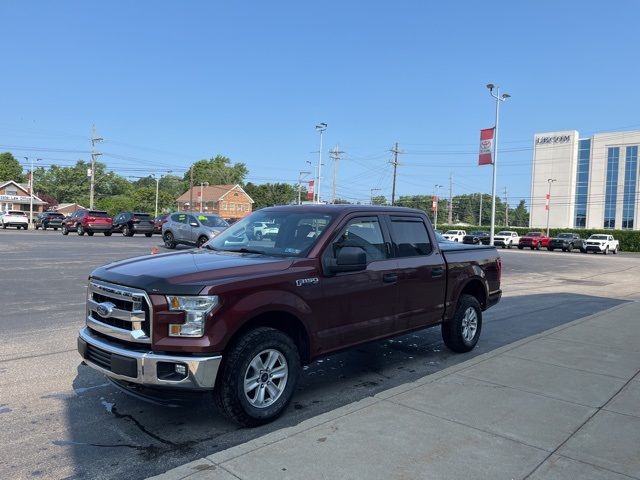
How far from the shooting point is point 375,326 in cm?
516

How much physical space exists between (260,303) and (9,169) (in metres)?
135

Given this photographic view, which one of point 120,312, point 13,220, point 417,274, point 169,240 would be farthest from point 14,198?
point 120,312

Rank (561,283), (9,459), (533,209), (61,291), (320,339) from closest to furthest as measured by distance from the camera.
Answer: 1. (9,459)
2. (320,339)
3. (61,291)
4. (561,283)
5. (533,209)

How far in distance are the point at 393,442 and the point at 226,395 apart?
1271 millimetres

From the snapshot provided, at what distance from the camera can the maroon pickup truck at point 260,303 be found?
3.79m

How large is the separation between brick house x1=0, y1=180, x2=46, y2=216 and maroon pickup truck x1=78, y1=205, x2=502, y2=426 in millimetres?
87488

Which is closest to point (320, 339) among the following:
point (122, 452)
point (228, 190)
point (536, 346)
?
point (122, 452)

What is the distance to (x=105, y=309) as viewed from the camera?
4.12 m

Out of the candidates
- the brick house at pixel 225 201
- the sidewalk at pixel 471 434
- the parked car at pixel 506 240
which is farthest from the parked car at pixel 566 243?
the brick house at pixel 225 201

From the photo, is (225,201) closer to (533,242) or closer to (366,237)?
(533,242)

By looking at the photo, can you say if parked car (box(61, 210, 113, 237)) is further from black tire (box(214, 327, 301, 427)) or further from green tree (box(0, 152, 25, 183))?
green tree (box(0, 152, 25, 183))

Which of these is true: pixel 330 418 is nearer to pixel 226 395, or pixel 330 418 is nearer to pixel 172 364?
pixel 226 395

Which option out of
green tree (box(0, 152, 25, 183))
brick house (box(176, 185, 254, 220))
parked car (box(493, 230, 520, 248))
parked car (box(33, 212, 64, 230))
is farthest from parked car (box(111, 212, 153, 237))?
green tree (box(0, 152, 25, 183))

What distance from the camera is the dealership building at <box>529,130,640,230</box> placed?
78375 millimetres
